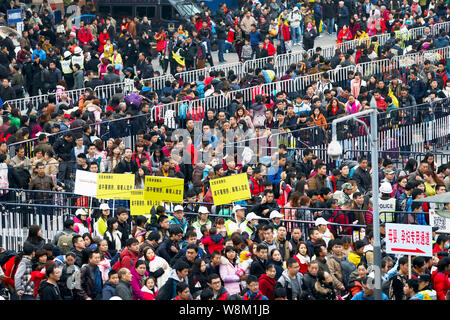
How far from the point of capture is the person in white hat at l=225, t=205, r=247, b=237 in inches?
711

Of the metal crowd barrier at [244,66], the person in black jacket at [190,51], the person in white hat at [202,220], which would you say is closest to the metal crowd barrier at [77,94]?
the metal crowd barrier at [244,66]

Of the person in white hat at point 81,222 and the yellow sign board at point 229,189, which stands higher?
the yellow sign board at point 229,189

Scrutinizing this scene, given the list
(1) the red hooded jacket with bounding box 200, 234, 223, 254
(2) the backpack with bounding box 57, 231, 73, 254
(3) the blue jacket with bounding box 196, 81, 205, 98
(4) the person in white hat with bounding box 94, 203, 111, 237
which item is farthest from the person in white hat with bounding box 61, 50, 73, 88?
(1) the red hooded jacket with bounding box 200, 234, 223, 254

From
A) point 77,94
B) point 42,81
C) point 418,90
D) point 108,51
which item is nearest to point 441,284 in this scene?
point 418,90

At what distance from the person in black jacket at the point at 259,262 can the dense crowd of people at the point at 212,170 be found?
3 centimetres

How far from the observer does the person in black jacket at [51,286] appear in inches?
583

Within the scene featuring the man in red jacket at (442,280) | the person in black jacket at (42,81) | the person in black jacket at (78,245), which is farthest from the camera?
the person in black jacket at (42,81)

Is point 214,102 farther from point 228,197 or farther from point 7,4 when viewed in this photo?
point 7,4

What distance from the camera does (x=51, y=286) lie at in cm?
1490

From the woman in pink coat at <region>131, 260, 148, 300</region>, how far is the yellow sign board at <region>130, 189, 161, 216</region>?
280 centimetres

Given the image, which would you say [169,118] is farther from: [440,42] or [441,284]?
[441,284]

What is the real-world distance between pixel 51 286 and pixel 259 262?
2961 millimetres

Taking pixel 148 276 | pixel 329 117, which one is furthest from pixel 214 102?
pixel 148 276

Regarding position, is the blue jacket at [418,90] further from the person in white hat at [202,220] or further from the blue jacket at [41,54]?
the person in white hat at [202,220]
